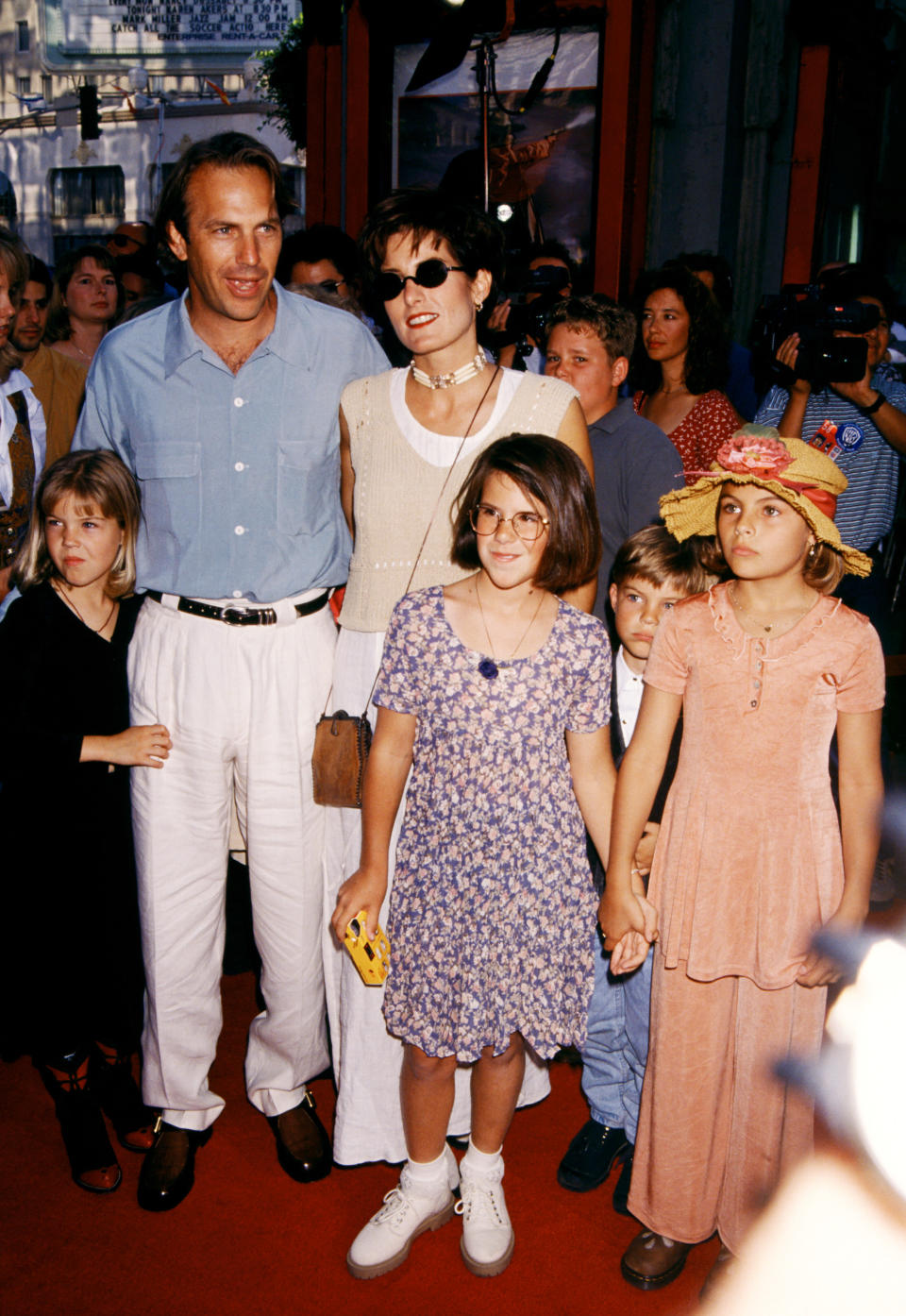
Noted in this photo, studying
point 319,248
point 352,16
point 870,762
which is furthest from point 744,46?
point 870,762

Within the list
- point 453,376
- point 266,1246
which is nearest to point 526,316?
point 453,376

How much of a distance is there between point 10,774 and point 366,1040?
1.09 m

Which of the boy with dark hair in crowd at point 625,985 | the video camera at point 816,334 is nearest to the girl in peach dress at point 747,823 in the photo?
the boy with dark hair in crowd at point 625,985

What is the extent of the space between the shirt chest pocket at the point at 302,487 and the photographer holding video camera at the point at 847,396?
6.05 ft

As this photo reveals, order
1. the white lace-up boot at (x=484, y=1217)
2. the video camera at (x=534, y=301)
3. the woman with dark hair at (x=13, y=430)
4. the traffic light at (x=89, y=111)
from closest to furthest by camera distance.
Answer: the white lace-up boot at (x=484, y=1217) < the woman with dark hair at (x=13, y=430) < the video camera at (x=534, y=301) < the traffic light at (x=89, y=111)

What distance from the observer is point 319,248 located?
4.41 meters

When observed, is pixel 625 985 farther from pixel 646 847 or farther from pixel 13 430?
pixel 13 430

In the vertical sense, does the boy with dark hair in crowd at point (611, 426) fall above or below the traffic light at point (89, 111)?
below

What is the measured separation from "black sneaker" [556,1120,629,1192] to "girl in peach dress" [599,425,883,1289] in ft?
1.17

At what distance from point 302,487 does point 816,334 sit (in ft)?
6.60

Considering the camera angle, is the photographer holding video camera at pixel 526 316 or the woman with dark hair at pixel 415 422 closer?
the woman with dark hair at pixel 415 422

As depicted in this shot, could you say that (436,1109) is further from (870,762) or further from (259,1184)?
(870,762)

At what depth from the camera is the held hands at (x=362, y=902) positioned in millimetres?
2258

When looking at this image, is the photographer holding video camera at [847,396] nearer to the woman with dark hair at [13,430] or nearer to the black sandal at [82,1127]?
the woman with dark hair at [13,430]
